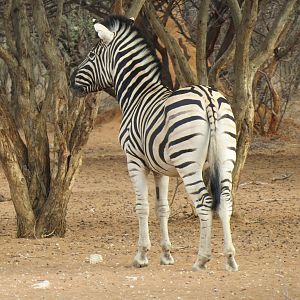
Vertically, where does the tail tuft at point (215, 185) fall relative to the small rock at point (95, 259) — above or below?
above

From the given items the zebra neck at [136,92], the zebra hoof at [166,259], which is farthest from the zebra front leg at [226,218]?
the zebra neck at [136,92]

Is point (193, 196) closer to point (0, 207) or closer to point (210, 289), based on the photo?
point (210, 289)

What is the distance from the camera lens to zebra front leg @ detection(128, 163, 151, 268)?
8.10m

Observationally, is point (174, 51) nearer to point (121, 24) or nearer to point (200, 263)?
point (121, 24)

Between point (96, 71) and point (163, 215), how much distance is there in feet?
5.42

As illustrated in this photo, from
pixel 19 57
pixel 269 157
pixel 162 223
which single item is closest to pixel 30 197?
pixel 19 57

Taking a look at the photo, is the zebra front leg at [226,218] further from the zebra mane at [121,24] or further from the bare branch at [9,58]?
the bare branch at [9,58]

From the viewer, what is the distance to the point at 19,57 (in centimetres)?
1018

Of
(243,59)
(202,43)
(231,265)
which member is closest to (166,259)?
(231,265)

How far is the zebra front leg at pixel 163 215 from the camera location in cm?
820

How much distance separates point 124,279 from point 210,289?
85cm

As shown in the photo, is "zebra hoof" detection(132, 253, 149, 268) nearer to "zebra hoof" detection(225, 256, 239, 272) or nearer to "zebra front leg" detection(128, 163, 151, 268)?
"zebra front leg" detection(128, 163, 151, 268)

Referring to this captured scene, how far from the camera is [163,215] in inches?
325

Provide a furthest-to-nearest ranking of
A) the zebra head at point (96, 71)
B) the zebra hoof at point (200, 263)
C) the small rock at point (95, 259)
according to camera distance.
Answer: the zebra head at point (96, 71) → the small rock at point (95, 259) → the zebra hoof at point (200, 263)
